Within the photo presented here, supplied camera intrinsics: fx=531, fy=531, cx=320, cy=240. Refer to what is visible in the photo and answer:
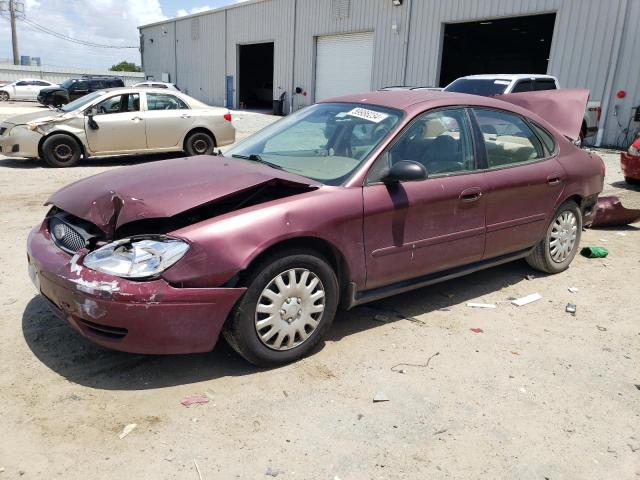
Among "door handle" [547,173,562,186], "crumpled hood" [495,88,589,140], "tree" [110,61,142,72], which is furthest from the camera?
"tree" [110,61,142,72]

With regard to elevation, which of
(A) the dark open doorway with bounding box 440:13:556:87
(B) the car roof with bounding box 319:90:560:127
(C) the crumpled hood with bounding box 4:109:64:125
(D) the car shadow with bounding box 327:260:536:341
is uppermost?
(A) the dark open doorway with bounding box 440:13:556:87

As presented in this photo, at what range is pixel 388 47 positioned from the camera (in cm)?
2147

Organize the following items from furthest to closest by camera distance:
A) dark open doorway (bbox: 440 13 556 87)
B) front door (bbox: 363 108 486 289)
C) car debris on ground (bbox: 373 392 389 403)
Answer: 1. dark open doorway (bbox: 440 13 556 87)
2. front door (bbox: 363 108 486 289)
3. car debris on ground (bbox: 373 392 389 403)

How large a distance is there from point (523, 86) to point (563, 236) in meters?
8.25

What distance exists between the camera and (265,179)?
3191 millimetres

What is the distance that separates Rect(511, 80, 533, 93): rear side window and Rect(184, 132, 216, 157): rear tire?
6.71 meters

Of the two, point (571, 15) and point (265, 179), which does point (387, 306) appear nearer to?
point (265, 179)

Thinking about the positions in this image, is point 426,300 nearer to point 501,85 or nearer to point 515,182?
point 515,182

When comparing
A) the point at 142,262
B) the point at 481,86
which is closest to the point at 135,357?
the point at 142,262

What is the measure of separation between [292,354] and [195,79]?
36221mm

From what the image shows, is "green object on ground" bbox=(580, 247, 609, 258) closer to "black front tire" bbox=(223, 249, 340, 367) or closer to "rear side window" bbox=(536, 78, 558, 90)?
"black front tire" bbox=(223, 249, 340, 367)

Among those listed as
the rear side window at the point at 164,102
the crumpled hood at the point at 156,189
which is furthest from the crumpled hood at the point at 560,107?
the rear side window at the point at 164,102

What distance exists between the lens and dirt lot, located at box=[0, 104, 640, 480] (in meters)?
2.44

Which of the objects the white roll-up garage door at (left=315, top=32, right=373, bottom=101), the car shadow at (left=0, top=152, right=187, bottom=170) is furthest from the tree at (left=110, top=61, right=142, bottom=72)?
the car shadow at (left=0, top=152, right=187, bottom=170)
